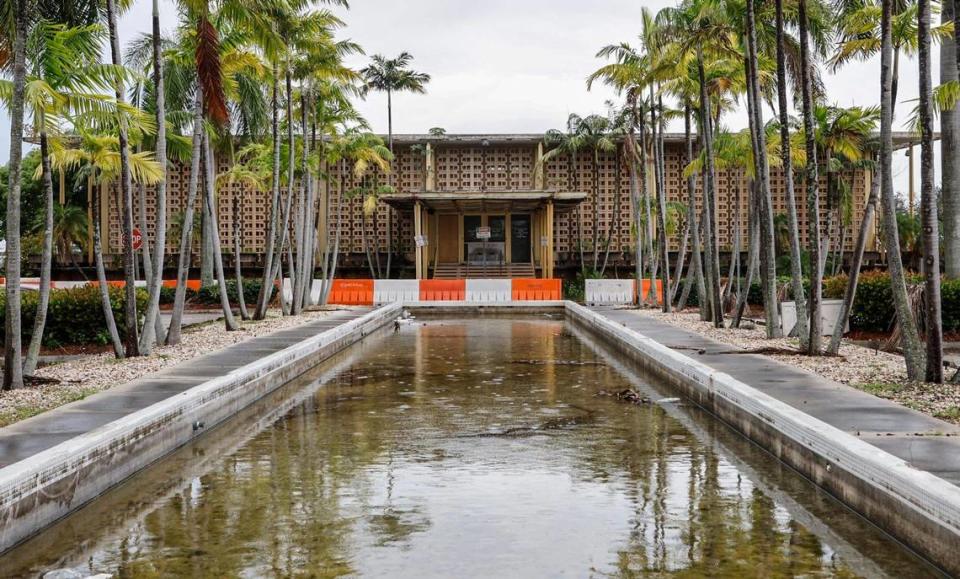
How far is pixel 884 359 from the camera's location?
15.8 m

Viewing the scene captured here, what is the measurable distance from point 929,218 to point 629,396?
170 inches

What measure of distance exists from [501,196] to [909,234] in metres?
17.9

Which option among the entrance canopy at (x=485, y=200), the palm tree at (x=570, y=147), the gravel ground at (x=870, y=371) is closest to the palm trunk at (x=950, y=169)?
the gravel ground at (x=870, y=371)

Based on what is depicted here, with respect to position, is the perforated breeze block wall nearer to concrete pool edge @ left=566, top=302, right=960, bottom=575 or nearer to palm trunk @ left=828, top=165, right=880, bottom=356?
palm trunk @ left=828, top=165, right=880, bottom=356

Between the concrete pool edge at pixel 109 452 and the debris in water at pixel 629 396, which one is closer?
the concrete pool edge at pixel 109 452

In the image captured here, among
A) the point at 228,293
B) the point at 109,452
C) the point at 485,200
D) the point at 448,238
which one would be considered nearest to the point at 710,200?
the point at 109,452

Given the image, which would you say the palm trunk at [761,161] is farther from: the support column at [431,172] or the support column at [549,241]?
the support column at [431,172]

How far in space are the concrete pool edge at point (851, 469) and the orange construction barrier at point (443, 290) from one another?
2774 cm

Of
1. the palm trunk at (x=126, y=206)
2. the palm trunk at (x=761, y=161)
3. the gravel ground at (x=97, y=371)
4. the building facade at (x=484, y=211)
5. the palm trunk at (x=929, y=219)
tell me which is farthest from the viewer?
the building facade at (x=484, y=211)

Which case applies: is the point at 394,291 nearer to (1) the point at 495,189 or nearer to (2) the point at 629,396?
(1) the point at 495,189

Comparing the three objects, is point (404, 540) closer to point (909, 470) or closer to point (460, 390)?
point (909, 470)

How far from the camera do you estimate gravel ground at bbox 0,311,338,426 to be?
11.4m

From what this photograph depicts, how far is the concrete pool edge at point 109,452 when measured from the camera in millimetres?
6941

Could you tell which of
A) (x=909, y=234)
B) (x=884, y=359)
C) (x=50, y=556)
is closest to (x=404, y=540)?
(x=50, y=556)
